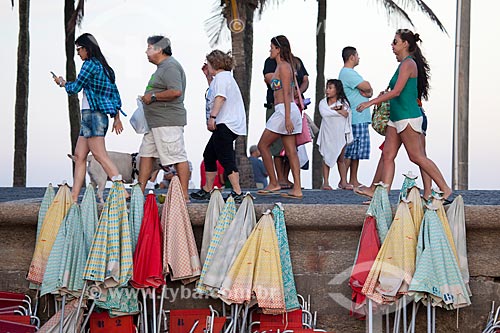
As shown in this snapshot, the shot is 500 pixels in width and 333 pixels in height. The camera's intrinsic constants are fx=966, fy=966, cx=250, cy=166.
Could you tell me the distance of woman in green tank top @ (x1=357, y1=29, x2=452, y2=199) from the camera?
8109 millimetres

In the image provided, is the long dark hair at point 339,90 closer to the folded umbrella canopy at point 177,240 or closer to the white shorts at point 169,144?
the white shorts at point 169,144

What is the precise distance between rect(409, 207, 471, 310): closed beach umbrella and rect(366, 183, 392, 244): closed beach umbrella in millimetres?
328

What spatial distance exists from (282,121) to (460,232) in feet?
8.07

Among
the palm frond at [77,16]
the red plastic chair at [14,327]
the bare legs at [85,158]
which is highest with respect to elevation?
the palm frond at [77,16]

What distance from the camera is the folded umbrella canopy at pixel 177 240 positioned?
7.13 m

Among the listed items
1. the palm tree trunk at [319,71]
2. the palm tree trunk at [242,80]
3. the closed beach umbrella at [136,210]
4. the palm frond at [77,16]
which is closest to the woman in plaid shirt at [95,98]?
the closed beach umbrella at [136,210]

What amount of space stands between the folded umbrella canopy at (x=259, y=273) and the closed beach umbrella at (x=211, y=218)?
0.40 metres

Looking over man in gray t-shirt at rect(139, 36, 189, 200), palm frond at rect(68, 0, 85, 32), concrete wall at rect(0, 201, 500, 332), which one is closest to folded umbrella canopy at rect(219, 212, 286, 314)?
concrete wall at rect(0, 201, 500, 332)

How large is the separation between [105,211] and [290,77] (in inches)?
105

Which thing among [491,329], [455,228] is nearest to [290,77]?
[455,228]

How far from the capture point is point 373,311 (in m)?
7.29

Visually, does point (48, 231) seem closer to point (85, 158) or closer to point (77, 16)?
point (85, 158)

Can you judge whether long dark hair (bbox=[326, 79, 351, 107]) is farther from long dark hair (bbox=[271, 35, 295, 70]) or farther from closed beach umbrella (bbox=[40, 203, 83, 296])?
closed beach umbrella (bbox=[40, 203, 83, 296])

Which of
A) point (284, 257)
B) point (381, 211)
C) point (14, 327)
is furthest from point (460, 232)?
point (14, 327)
